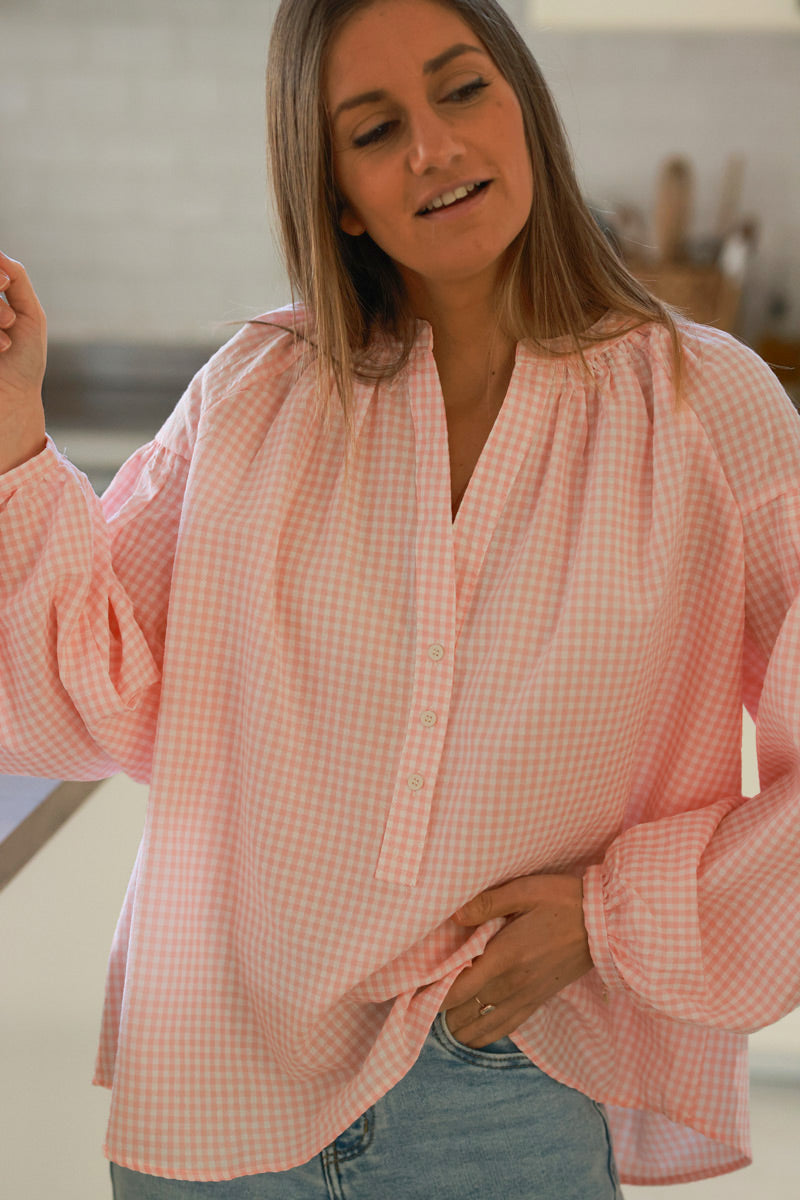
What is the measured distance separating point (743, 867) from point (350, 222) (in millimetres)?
623

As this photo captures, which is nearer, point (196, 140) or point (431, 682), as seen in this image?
point (431, 682)

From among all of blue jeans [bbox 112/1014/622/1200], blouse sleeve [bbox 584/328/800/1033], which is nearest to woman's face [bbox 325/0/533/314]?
blouse sleeve [bbox 584/328/800/1033]

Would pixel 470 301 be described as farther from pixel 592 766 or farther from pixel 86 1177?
pixel 86 1177

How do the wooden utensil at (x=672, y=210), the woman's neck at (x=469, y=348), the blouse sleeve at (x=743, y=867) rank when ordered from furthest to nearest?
the wooden utensil at (x=672, y=210)
the woman's neck at (x=469, y=348)
the blouse sleeve at (x=743, y=867)

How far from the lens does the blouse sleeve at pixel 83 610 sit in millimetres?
961

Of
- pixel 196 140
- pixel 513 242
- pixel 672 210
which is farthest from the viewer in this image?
pixel 196 140

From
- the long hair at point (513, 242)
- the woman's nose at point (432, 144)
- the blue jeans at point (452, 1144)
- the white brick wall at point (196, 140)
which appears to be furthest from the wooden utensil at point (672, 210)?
the blue jeans at point (452, 1144)

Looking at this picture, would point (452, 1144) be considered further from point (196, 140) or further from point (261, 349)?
point (196, 140)

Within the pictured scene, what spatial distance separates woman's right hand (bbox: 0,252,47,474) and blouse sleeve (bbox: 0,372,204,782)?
2 cm

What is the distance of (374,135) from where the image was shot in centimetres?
98

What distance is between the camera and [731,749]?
40.1 inches

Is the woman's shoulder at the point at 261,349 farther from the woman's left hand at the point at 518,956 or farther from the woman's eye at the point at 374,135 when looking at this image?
the woman's left hand at the point at 518,956

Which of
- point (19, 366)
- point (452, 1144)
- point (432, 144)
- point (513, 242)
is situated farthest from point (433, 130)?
point (452, 1144)

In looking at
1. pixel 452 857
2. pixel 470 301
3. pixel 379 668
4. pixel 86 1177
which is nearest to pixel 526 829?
pixel 452 857
